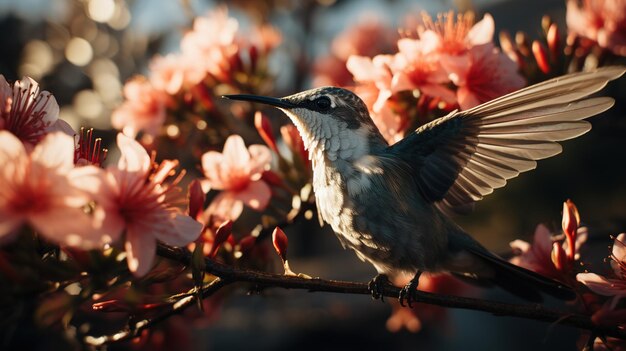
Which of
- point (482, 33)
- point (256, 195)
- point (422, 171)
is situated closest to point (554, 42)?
point (482, 33)

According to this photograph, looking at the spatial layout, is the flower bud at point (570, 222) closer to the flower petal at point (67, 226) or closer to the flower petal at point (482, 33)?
the flower petal at point (482, 33)

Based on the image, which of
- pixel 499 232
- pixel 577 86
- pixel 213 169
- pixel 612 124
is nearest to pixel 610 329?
pixel 577 86

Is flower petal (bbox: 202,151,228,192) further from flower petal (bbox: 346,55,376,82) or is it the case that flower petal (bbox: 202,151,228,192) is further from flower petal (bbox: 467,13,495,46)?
flower petal (bbox: 467,13,495,46)

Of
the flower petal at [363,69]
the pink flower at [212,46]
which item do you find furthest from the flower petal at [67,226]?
the pink flower at [212,46]

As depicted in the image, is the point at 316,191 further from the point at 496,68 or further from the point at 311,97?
the point at 496,68

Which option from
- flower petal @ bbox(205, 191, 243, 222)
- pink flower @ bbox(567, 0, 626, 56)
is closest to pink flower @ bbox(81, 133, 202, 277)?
flower petal @ bbox(205, 191, 243, 222)

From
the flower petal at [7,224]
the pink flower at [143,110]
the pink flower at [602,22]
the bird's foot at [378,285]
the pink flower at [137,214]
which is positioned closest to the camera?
the flower petal at [7,224]

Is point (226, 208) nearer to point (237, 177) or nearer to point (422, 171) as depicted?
point (237, 177)
